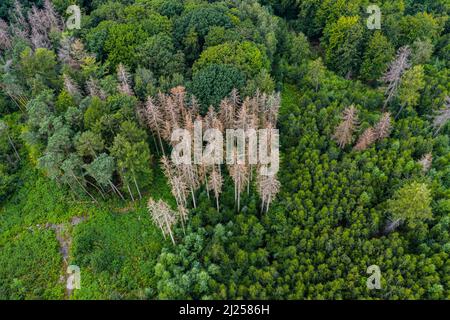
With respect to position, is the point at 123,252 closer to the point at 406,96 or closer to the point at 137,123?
the point at 137,123

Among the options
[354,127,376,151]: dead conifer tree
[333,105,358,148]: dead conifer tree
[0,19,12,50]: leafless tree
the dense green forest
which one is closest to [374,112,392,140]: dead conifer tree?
the dense green forest

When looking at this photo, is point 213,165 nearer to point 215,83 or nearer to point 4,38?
point 215,83

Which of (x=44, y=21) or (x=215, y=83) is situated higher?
(x=44, y=21)

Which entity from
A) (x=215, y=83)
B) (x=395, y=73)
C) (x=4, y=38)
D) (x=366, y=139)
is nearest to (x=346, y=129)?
(x=366, y=139)

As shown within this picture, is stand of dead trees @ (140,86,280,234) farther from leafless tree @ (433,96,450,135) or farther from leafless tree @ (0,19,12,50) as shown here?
leafless tree @ (0,19,12,50)

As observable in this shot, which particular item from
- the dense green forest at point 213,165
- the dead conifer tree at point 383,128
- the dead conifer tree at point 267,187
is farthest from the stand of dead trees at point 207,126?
the dead conifer tree at point 383,128

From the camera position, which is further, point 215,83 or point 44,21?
point 44,21

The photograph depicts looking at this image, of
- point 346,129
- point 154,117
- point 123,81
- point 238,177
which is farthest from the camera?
point 123,81
